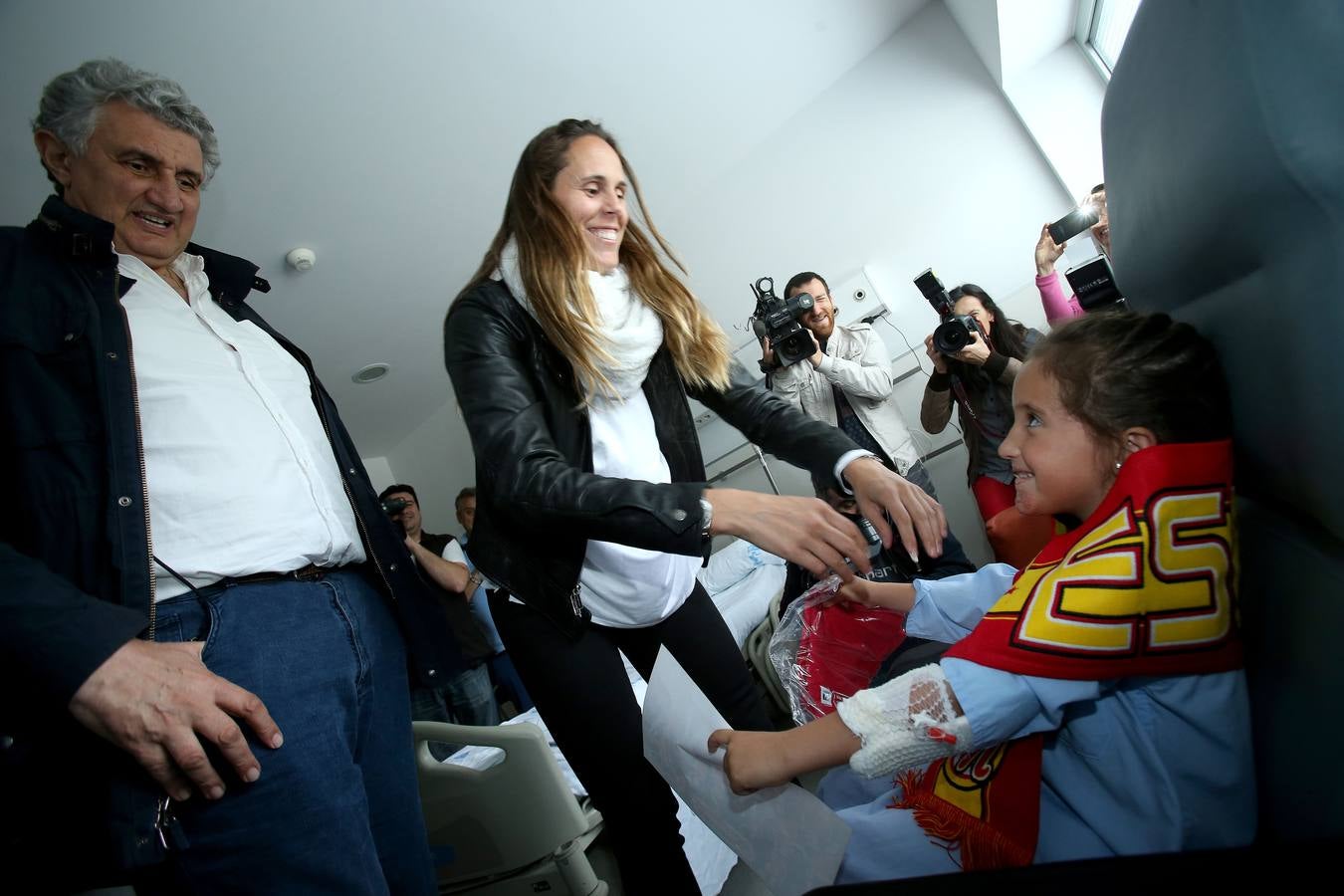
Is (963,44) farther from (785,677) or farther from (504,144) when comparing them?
(785,677)

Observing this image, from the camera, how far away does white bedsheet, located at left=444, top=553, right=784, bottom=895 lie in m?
1.35

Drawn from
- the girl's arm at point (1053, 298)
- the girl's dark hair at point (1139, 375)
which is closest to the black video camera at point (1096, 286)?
the girl's dark hair at point (1139, 375)

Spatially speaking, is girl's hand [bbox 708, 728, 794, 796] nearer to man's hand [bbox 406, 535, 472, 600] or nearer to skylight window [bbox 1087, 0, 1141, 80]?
man's hand [bbox 406, 535, 472, 600]

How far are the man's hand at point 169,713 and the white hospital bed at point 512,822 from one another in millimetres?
827

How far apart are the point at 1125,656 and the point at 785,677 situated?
0.43 meters

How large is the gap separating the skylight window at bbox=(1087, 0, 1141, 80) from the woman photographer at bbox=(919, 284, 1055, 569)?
1.03m

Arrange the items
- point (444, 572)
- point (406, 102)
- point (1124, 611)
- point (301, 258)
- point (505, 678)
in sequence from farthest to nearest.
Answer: point (505, 678) → point (301, 258) → point (444, 572) → point (406, 102) → point (1124, 611)

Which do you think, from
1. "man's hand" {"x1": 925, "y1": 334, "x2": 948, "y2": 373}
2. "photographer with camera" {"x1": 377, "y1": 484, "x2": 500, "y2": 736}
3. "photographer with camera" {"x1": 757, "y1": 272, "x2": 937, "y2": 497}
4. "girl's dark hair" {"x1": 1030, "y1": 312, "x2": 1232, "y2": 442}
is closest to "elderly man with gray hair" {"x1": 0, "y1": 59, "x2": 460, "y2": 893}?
"girl's dark hair" {"x1": 1030, "y1": 312, "x2": 1232, "y2": 442}

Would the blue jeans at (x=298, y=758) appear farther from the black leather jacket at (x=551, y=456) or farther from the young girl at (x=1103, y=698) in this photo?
the young girl at (x=1103, y=698)

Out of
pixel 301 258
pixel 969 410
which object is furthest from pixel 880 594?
pixel 301 258

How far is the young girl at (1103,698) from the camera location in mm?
513

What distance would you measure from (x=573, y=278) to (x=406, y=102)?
1992mm

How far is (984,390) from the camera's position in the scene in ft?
7.19

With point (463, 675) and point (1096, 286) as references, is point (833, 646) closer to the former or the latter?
point (1096, 286)
